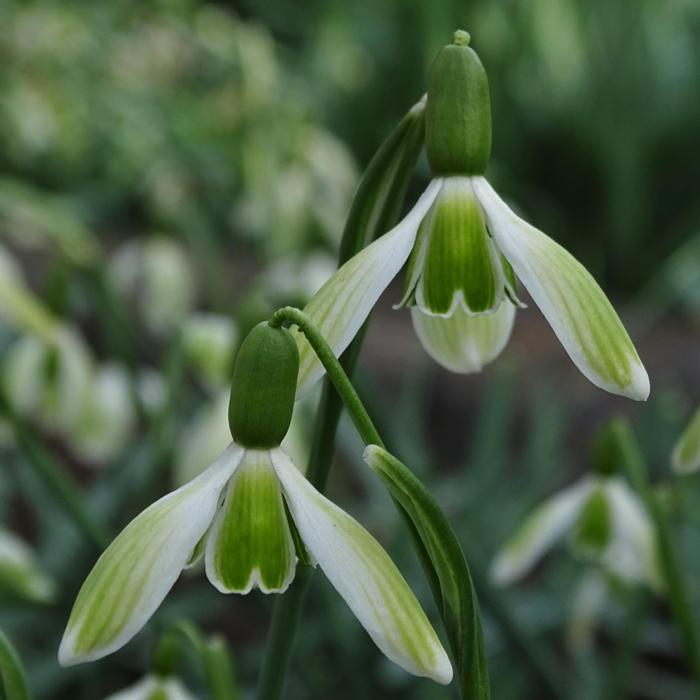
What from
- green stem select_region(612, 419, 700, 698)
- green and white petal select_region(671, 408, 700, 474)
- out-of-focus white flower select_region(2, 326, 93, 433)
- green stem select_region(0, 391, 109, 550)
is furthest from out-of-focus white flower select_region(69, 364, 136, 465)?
green and white petal select_region(671, 408, 700, 474)

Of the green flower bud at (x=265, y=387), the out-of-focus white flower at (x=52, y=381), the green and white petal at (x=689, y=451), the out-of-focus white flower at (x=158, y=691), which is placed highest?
the green flower bud at (x=265, y=387)

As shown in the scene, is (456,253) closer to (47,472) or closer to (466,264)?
(466,264)

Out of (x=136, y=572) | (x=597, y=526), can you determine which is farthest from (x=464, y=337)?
(x=597, y=526)

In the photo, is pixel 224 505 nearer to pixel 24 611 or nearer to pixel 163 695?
pixel 163 695

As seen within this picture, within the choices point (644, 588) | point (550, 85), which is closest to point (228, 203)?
point (550, 85)

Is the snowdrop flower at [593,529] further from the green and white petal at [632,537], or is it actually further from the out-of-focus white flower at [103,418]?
the out-of-focus white flower at [103,418]

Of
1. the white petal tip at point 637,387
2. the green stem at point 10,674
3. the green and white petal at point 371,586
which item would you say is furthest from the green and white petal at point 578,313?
the green stem at point 10,674
